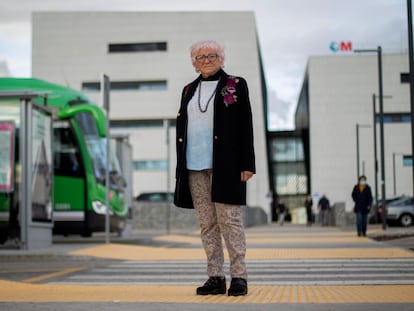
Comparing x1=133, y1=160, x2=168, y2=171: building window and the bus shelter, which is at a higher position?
x1=133, y1=160, x2=168, y2=171: building window

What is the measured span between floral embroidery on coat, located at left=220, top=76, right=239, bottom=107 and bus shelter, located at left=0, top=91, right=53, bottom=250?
9.25 meters

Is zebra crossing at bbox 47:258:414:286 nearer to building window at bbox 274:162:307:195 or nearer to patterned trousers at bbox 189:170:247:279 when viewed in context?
patterned trousers at bbox 189:170:247:279

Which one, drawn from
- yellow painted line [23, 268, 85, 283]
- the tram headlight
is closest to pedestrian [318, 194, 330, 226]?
the tram headlight

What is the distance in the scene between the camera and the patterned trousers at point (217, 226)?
636cm

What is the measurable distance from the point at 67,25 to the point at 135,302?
215 feet

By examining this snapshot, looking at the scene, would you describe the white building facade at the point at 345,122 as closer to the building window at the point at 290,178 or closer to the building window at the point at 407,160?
the building window at the point at 407,160

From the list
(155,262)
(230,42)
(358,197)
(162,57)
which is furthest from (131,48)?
(155,262)

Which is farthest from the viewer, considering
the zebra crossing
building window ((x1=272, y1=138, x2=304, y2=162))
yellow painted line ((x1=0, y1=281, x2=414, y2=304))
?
building window ((x1=272, y1=138, x2=304, y2=162))

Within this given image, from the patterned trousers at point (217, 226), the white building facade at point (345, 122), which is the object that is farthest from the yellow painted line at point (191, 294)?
the white building facade at point (345, 122)

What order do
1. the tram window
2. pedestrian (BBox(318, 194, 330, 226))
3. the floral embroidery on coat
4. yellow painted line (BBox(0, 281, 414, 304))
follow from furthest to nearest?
pedestrian (BBox(318, 194, 330, 226)) → the tram window → the floral embroidery on coat → yellow painted line (BBox(0, 281, 414, 304))

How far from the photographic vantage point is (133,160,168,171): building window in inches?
2657

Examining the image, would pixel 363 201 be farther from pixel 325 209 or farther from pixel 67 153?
pixel 325 209

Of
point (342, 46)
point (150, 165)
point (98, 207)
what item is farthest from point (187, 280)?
point (342, 46)

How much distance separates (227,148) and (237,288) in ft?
3.61
